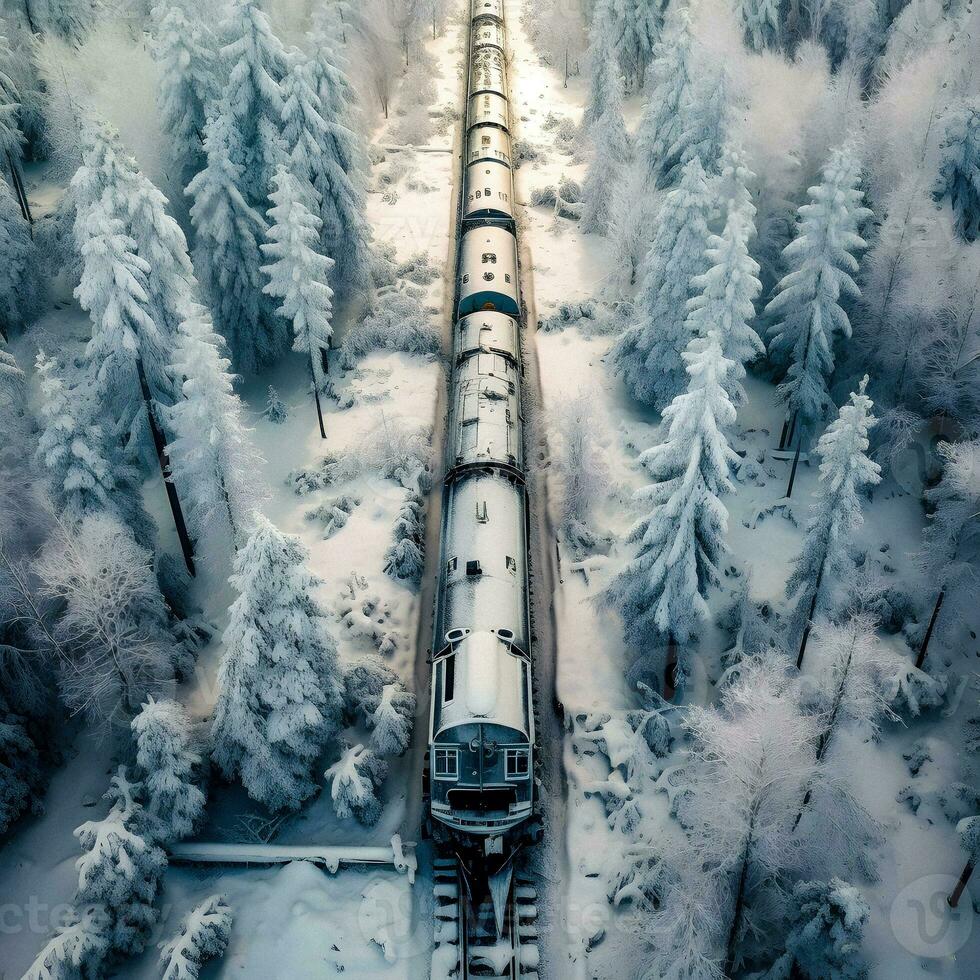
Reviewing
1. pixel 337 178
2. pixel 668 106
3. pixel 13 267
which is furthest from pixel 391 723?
pixel 668 106

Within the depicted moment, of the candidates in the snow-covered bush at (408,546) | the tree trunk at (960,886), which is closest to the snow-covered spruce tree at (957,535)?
the tree trunk at (960,886)

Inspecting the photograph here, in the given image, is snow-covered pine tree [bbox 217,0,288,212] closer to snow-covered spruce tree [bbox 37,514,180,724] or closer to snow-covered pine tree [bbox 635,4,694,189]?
snow-covered spruce tree [bbox 37,514,180,724]

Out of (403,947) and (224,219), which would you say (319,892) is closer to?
(403,947)

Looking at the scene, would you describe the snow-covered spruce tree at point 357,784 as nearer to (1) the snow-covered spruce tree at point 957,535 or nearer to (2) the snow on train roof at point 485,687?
(2) the snow on train roof at point 485,687

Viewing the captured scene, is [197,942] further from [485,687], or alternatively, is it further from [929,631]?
[929,631]

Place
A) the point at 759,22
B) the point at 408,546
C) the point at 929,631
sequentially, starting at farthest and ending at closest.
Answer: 1. the point at 759,22
2. the point at 408,546
3. the point at 929,631
